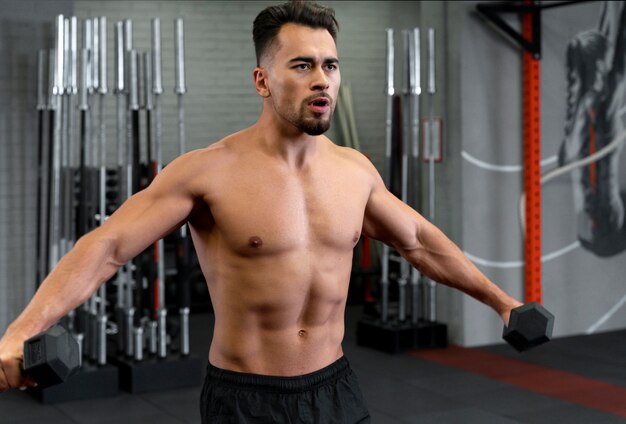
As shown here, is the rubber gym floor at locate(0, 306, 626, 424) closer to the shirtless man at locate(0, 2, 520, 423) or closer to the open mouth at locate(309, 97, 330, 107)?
the shirtless man at locate(0, 2, 520, 423)

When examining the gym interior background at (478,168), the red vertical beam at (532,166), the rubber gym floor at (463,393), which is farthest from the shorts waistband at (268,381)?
the red vertical beam at (532,166)

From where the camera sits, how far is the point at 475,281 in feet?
6.91

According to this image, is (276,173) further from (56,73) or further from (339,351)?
(56,73)

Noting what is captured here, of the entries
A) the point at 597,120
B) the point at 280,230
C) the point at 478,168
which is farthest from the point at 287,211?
the point at 597,120

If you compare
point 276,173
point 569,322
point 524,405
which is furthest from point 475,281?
point 569,322

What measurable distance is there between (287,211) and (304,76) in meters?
0.29

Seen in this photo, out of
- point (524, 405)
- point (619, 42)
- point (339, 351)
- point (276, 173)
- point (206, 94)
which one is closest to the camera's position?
point (276, 173)

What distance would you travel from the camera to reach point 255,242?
76.4 inches

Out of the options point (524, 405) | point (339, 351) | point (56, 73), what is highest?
point (56, 73)

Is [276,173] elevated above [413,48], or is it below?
below

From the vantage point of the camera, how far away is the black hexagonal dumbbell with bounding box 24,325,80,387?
4.83 feet

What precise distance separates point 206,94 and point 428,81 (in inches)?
101

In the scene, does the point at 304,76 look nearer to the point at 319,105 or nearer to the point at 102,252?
the point at 319,105

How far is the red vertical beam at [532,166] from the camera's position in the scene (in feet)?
18.4
